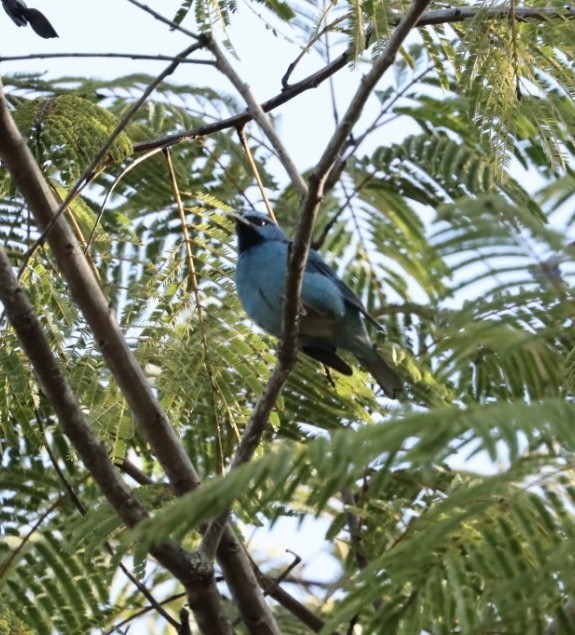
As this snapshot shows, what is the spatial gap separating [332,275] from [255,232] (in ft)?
1.49

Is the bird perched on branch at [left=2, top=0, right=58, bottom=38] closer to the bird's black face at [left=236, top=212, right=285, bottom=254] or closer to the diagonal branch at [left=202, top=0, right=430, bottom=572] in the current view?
the diagonal branch at [left=202, top=0, right=430, bottom=572]

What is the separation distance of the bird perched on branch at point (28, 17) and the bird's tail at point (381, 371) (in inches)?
93.3

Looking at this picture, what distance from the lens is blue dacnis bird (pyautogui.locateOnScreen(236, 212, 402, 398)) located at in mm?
5254

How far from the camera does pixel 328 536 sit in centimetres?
438

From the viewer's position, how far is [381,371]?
17.6 feet

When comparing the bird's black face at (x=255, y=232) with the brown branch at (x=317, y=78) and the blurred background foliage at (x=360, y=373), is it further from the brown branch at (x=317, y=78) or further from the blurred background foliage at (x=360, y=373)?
the brown branch at (x=317, y=78)

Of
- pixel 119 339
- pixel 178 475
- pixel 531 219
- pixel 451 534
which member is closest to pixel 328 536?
pixel 178 475

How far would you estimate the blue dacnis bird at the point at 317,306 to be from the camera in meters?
5.25

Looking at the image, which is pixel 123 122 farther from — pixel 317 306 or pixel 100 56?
pixel 317 306

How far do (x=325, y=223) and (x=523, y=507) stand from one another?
10.7 ft

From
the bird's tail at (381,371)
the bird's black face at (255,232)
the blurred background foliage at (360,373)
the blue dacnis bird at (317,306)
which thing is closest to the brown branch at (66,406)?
the blurred background foliage at (360,373)

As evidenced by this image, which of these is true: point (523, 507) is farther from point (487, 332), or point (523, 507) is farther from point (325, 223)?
point (325, 223)

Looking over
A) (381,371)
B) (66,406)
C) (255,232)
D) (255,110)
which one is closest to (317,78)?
(255,110)

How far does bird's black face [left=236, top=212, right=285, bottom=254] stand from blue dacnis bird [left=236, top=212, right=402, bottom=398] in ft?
0.33
